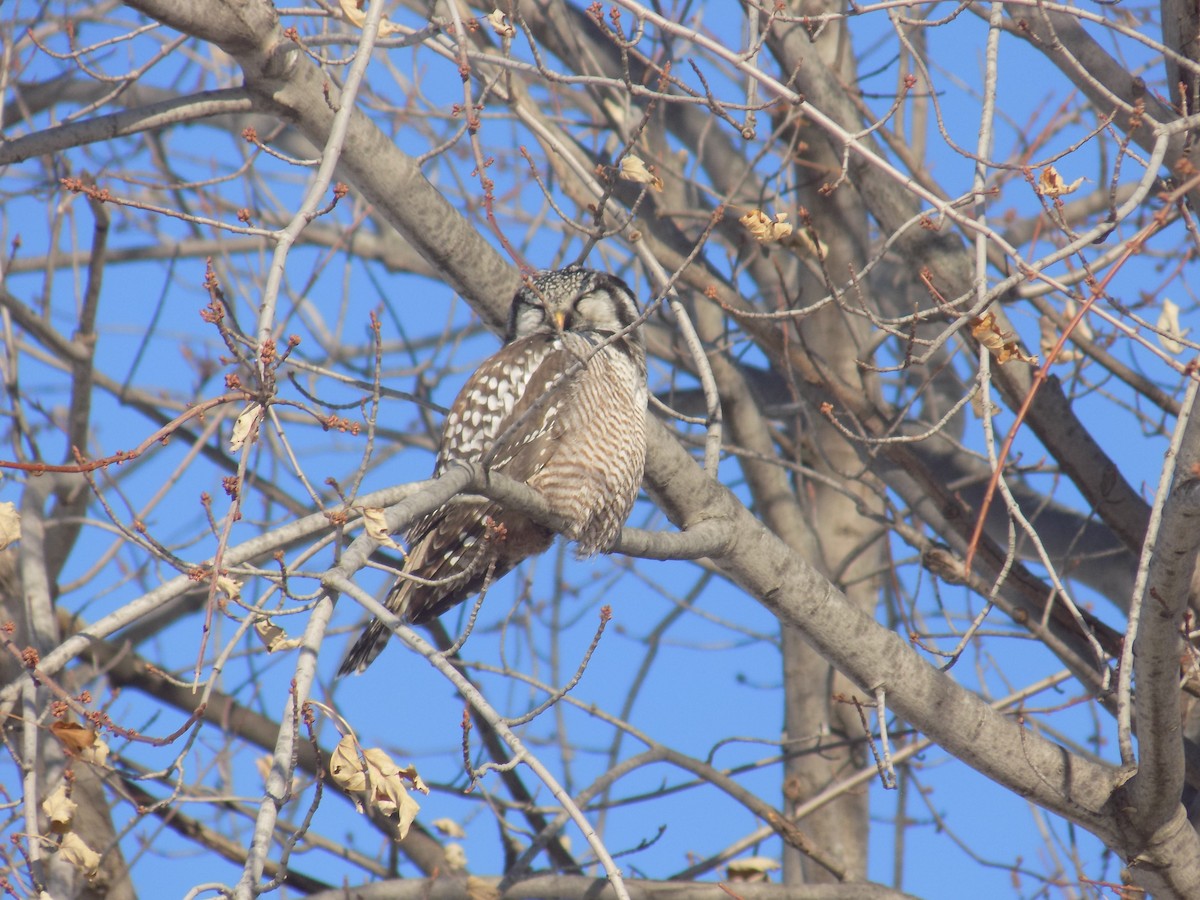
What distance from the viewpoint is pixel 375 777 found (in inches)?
93.4

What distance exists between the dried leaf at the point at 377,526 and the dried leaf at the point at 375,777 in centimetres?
38

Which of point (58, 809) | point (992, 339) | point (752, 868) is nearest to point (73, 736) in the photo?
point (58, 809)

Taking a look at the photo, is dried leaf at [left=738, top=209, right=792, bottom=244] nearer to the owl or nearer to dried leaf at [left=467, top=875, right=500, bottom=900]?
the owl

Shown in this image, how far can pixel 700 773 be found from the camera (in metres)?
4.73

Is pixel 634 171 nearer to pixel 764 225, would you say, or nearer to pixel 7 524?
pixel 764 225

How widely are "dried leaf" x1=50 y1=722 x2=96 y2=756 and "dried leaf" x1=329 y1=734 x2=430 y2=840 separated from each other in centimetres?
55

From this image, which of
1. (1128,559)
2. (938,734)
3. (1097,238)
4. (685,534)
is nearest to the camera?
(1097,238)

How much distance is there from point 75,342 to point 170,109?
2121 millimetres

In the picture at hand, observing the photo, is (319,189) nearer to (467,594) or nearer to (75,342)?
(467,594)

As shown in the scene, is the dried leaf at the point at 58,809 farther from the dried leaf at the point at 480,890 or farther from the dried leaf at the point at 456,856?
the dried leaf at the point at 456,856

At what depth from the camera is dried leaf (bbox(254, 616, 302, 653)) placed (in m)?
2.46

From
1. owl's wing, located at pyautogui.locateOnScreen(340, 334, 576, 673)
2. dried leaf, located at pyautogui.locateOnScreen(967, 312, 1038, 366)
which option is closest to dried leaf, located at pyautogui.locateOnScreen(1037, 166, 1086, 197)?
dried leaf, located at pyautogui.locateOnScreen(967, 312, 1038, 366)

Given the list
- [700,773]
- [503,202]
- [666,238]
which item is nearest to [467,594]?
[700,773]

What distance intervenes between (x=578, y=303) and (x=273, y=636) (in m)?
2.69
